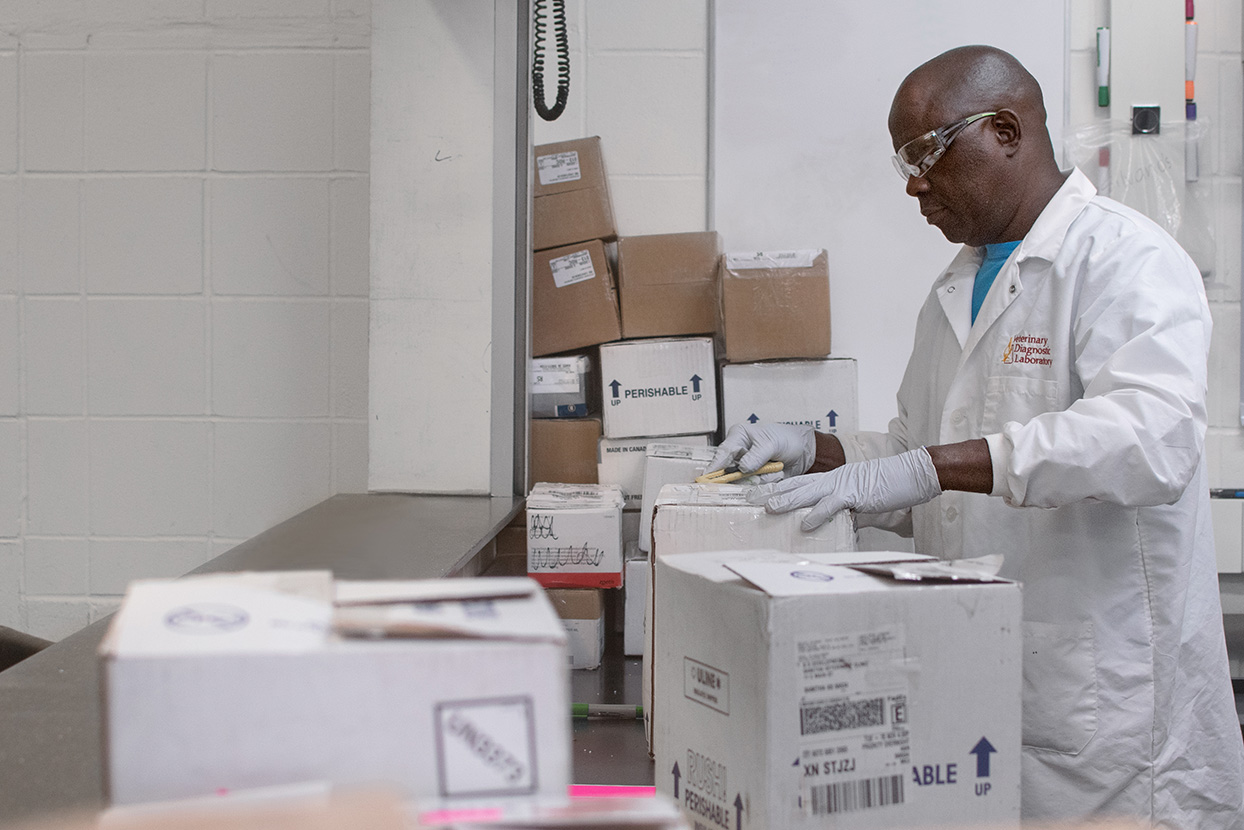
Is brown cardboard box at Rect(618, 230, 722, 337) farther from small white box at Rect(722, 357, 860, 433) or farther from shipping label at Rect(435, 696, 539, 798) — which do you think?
shipping label at Rect(435, 696, 539, 798)

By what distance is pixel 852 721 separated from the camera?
73 centimetres

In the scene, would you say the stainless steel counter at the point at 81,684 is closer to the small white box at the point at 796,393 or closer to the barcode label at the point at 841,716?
the barcode label at the point at 841,716

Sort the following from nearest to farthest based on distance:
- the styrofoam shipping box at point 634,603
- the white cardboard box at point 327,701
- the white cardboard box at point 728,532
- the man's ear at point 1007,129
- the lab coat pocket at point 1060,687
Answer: the white cardboard box at point 327,701 < the white cardboard box at point 728,532 < the lab coat pocket at point 1060,687 < the man's ear at point 1007,129 < the styrofoam shipping box at point 634,603

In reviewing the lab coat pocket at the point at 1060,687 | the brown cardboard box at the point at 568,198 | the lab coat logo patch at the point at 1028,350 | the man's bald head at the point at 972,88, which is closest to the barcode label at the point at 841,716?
the lab coat pocket at the point at 1060,687

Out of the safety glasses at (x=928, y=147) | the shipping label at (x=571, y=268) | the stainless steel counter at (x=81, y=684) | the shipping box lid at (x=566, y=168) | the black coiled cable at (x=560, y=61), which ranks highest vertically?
the black coiled cable at (x=560, y=61)

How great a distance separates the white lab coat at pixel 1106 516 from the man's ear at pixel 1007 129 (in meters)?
0.10

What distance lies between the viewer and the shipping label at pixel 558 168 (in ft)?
7.41

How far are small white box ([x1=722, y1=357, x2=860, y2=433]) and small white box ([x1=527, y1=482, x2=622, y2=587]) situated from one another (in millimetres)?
525

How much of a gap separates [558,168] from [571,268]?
0.83 ft

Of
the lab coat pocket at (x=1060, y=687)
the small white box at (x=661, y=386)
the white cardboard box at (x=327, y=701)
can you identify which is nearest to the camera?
the white cardboard box at (x=327, y=701)

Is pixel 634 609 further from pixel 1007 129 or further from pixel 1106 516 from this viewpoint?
pixel 1007 129

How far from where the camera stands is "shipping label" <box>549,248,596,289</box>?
2.20 metres

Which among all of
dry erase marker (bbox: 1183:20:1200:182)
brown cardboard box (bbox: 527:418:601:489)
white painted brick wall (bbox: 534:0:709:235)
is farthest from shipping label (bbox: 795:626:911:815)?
dry erase marker (bbox: 1183:20:1200:182)

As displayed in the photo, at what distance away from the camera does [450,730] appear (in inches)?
19.9
